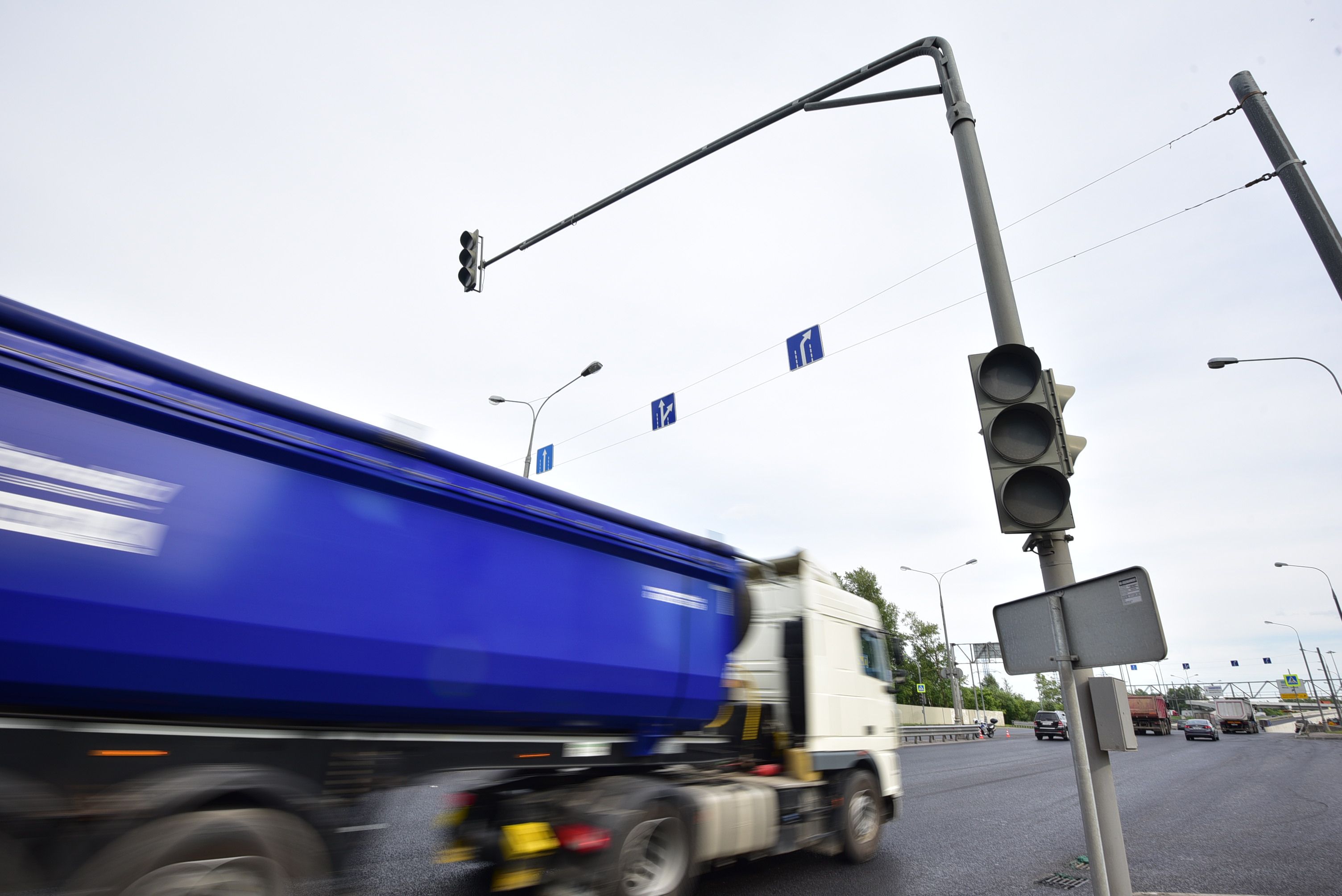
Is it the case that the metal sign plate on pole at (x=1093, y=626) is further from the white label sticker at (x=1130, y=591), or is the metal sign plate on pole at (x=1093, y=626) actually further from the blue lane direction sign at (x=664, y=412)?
the blue lane direction sign at (x=664, y=412)

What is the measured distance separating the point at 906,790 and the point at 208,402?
513 inches

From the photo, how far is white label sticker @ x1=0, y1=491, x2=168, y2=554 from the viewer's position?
8.25 ft

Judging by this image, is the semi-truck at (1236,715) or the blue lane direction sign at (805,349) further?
the semi-truck at (1236,715)

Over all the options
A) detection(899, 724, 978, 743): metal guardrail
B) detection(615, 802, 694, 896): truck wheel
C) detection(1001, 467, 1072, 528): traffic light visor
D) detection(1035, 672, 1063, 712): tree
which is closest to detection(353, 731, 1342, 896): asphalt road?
detection(615, 802, 694, 896): truck wheel

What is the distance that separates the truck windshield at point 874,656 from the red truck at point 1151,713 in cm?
4084

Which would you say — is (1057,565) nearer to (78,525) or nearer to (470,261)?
(78,525)

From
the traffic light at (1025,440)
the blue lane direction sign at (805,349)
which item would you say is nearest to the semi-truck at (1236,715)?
the blue lane direction sign at (805,349)

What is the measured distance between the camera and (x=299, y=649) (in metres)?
3.14

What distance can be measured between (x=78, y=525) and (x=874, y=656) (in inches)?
293

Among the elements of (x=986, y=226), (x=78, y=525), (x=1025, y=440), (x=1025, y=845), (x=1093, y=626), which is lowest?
(x=1025, y=845)

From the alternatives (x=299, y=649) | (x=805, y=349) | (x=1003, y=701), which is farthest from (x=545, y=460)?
(x=1003, y=701)

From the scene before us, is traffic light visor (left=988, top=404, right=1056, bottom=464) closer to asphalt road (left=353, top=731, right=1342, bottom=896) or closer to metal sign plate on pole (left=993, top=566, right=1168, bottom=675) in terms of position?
metal sign plate on pole (left=993, top=566, right=1168, bottom=675)

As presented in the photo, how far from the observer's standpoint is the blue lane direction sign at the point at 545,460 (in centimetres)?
1599

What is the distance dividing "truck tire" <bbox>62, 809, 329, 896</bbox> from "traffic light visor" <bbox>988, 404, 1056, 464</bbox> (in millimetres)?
3894
